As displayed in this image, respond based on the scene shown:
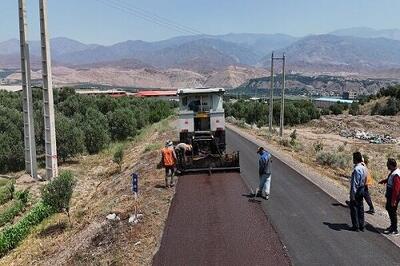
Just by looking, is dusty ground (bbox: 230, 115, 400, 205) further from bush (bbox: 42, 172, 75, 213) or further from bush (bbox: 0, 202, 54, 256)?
bush (bbox: 42, 172, 75, 213)

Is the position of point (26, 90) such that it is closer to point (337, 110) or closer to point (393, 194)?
point (393, 194)

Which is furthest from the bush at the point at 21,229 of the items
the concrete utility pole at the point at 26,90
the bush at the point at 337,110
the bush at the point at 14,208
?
the bush at the point at 337,110

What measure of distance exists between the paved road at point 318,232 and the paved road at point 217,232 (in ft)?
1.32

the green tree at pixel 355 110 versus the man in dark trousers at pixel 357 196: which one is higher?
the man in dark trousers at pixel 357 196

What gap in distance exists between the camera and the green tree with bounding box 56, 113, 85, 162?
37.8 meters

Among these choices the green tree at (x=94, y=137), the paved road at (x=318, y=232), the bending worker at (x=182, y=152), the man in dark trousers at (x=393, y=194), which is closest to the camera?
the paved road at (x=318, y=232)

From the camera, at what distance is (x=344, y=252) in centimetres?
1143

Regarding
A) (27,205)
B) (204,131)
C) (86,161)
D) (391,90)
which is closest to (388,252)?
(204,131)

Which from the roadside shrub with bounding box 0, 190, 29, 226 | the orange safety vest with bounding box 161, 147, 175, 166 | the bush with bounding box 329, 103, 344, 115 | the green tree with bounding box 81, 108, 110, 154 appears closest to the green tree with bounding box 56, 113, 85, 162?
the green tree with bounding box 81, 108, 110, 154

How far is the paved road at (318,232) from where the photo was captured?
1109 centimetres

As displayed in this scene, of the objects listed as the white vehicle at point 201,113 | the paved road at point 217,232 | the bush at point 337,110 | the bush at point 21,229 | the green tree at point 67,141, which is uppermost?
the white vehicle at point 201,113

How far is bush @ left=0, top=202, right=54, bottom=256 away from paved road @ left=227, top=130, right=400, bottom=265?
879 cm

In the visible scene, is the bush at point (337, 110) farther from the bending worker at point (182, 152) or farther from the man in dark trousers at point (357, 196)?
the man in dark trousers at point (357, 196)

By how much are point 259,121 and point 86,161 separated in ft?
144
